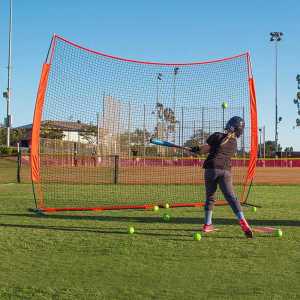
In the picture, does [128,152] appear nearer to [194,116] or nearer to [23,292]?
[194,116]

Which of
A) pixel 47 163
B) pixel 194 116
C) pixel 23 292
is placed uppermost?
pixel 194 116

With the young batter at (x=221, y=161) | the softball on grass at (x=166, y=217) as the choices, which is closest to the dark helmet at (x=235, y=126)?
the young batter at (x=221, y=161)

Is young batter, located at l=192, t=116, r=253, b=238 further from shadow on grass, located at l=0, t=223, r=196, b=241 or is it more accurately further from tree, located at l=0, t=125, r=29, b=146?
tree, located at l=0, t=125, r=29, b=146

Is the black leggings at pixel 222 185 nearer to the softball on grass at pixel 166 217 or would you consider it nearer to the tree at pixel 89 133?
the softball on grass at pixel 166 217

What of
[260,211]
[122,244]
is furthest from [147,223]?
[260,211]

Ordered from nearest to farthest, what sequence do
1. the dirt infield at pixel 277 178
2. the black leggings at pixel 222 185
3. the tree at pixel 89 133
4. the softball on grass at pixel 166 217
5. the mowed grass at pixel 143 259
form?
the mowed grass at pixel 143 259
the black leggings at pixel 222 185
the softball on grass at pixel 166 217
the tree at pixel 89 133
the dirt infield at pixel 277 178

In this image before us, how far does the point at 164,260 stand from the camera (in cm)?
600

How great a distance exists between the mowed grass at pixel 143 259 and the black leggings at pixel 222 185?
1.53 ft

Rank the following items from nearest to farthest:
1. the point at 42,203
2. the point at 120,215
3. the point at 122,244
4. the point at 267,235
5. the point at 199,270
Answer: the point at 199,270 < the point at 122,244 < the point at 267,235 < the point at 120,215 < the point at 42,203

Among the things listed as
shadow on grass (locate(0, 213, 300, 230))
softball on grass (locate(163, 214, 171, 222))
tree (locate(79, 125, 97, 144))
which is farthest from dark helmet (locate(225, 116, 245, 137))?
tree (locate(79, 125, 97, 144))

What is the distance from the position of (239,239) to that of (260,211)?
3.53 meters

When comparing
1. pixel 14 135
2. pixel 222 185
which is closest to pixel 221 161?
pixel 222 185

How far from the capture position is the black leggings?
7.77m

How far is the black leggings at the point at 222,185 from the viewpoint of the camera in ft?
25.5
